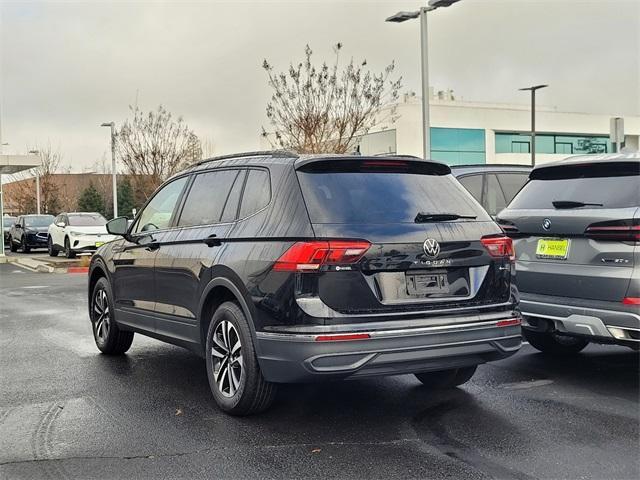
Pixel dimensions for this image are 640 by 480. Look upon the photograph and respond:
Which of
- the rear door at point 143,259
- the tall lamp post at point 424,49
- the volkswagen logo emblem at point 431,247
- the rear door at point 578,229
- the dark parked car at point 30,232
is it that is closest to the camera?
the volkswagen logo emblem at point 431,247

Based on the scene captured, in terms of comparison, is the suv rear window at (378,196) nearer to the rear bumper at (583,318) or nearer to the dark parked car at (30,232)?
the rear bumper at (583,318)

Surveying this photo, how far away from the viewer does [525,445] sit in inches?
172

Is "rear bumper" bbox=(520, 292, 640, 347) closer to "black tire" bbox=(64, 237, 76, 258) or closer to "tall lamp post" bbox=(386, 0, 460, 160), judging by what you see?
"tall lamp post" bbox=(386, 0, 460, 160)

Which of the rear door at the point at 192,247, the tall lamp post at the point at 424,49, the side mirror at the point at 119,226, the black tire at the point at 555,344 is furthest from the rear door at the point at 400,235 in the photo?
the tall lamp post at the point at 424,49

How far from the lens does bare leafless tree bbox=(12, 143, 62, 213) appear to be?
5481cm

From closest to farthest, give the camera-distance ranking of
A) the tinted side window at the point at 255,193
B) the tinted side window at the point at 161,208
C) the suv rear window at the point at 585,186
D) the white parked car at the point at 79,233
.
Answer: the tinted side window at the point at 255,193, the suv rear window at the point at 585,186, the tinted side window at the point at 161,208, the white parked car at the point at 79,233

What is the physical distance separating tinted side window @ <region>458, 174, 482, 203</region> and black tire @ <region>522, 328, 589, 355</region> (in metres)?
2.60

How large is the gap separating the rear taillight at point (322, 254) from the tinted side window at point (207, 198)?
3.92 ft

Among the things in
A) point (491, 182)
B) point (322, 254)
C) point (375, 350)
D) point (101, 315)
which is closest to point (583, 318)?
point (375, 350)

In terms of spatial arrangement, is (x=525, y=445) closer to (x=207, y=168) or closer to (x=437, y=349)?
(x=437, y=349)

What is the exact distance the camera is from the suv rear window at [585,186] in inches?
219

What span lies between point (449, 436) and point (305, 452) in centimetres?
92

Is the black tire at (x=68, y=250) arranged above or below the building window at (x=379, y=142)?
below

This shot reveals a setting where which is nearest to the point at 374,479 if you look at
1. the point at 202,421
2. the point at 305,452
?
the point at 305,452
